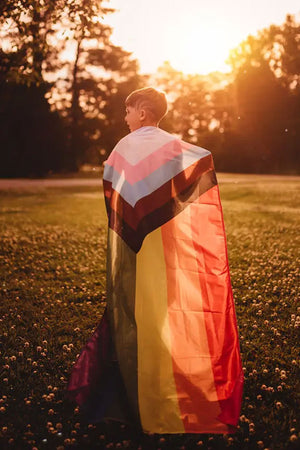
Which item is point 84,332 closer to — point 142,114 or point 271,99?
point 142,114

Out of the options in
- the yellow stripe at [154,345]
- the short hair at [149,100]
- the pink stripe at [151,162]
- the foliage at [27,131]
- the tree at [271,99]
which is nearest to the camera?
the yellow stripe at [154,345]

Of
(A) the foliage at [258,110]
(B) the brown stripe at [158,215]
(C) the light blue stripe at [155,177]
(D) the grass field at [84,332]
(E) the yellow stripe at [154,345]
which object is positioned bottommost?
(D) the grass field at [84,332]

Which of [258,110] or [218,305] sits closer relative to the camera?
[218,305]

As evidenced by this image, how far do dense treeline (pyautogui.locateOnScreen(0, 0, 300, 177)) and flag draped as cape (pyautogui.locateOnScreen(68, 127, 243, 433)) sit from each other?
31.1 meters

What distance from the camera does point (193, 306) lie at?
12.9 ft

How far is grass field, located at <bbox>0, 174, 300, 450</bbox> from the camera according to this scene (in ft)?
12.8

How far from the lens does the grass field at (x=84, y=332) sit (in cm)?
392

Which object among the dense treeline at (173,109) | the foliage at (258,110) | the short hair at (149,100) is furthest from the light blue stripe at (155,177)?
the foliage at (258,110)

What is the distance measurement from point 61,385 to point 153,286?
1847mm

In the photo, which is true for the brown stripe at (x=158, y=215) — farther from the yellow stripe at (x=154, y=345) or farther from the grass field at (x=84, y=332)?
the grass field at (x=84, y=332)

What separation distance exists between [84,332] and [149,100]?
357 cm

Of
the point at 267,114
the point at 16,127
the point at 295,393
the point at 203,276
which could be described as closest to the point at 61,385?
the point at 203,276

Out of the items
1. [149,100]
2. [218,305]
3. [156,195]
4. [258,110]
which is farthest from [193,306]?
[258,110]

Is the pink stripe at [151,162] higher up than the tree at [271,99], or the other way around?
the tree at [271,99]
